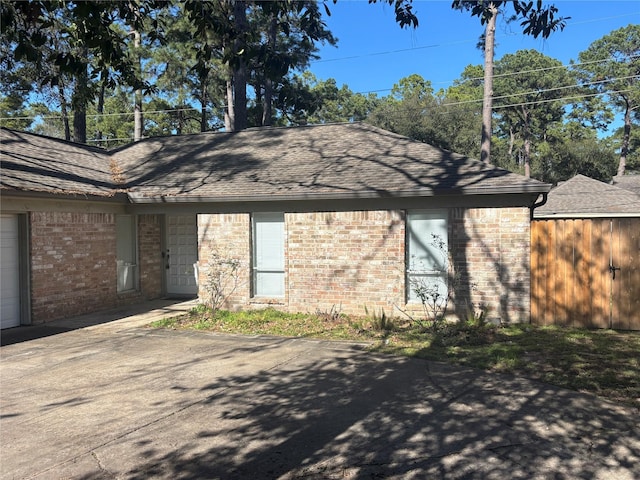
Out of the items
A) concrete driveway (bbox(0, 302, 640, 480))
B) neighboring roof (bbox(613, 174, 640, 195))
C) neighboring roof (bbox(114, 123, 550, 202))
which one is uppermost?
neighboring roof (bbox(613, 174, 640, 195))

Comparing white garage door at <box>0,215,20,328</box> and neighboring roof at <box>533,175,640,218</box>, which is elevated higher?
neighboring roof at <box>533,175,640,218</box>

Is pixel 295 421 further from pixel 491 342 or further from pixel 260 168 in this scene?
pixel 260 168

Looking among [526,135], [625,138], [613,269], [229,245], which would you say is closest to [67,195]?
[229,245]

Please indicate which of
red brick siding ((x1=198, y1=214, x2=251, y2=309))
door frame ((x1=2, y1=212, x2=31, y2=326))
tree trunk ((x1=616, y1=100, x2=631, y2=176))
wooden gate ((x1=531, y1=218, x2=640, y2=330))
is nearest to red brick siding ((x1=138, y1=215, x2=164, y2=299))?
red brick siding ((x1=198, y1=214, x2=251, y2=309))

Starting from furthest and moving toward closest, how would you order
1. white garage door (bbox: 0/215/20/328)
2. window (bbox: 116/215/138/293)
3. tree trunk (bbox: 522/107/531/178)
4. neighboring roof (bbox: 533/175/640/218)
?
tree trunk (bbox: 522/107/531/178) → neighboring roof (bbox: 533/175/640/218) → window (bbox: 116/215/138/293) → white garage door (bbox: 0/215/20/328)

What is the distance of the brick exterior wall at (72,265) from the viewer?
9.69m

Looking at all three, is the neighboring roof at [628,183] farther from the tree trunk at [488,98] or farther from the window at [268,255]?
the window at [268,255]

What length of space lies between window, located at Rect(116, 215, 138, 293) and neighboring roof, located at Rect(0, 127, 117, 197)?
99 cm

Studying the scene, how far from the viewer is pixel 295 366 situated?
6.81 m

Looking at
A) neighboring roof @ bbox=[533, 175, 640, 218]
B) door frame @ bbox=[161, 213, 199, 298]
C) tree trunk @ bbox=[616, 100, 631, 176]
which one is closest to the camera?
door frame @ bbox=[161, 213, 199, 298]

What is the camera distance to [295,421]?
4867 millimetres

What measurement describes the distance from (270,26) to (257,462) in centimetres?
2869

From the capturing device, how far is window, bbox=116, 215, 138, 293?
1206 cm

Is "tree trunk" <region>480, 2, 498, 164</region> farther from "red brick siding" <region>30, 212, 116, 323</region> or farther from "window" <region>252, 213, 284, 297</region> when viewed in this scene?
"red brick siding" <region>30, 212, 116, 323</region>
